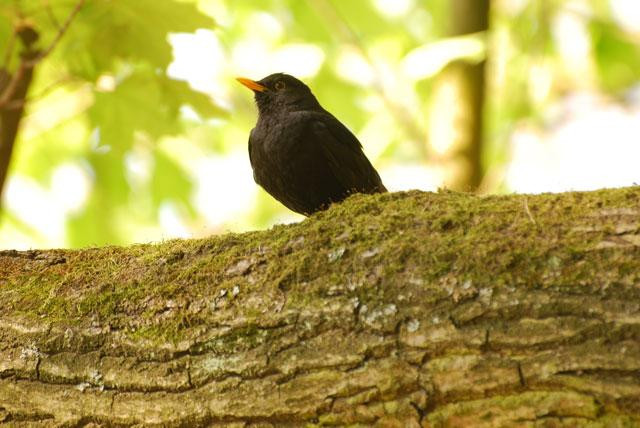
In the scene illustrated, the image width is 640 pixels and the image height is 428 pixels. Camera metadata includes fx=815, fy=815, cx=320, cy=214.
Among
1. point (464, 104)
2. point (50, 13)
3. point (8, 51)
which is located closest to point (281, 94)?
point (464, 104)

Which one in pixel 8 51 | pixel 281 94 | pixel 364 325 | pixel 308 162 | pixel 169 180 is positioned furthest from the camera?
pixel 169 180

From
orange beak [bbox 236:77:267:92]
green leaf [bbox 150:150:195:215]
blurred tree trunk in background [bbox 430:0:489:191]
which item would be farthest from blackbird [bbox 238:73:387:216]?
green leaf [bbox 150:150:195:215]

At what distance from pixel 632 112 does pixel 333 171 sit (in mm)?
4093

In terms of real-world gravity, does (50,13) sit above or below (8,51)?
above

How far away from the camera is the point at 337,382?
2.18 metres

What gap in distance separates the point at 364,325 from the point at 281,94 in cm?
268

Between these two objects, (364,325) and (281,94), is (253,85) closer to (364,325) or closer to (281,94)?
(281,94)

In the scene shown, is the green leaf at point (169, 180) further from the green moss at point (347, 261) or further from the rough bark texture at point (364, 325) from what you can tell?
the rough bark texture at point (364, 325)

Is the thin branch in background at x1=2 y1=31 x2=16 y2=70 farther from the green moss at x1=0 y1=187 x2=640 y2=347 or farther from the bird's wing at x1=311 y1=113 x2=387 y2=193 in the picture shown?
the bird's wing at x1=311 y1=113 x2=387 y2=193

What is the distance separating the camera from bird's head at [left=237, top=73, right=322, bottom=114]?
459 cm

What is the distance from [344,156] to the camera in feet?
13.3

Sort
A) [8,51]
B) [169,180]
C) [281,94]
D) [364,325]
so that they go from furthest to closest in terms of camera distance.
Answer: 1. [169,180]
2. [281,94]
3. [8,51]
4. [364,325]

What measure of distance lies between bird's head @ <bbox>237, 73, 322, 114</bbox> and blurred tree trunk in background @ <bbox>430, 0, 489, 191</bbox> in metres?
0.87

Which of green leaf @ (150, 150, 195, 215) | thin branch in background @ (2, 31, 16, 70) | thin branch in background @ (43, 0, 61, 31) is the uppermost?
green leaf @ (150, 150, 195, 215)
